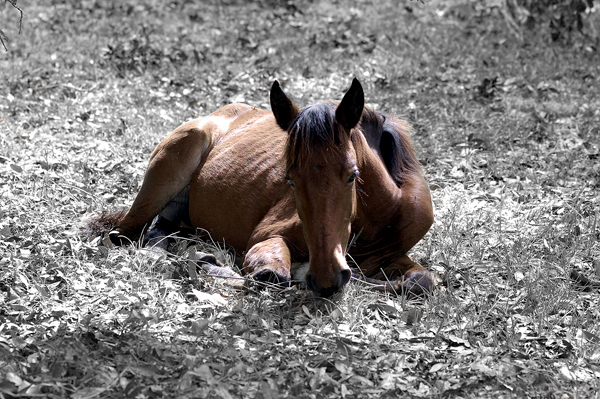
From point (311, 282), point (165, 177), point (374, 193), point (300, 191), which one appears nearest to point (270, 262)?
point (311, 282)

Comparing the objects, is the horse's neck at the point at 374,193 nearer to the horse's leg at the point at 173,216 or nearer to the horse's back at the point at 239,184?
the horse's back at the point at 239,184

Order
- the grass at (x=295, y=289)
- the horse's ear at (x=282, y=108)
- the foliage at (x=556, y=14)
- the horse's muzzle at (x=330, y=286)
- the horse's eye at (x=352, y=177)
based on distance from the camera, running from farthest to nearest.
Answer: the foliage at (x=556, y=14) → the horse's ear at (x=282, y=108) → the horse's eye at (x=352, y=177) → the horse's muzzle at (x=330, y=286) → the grass at (x=295, y=289)

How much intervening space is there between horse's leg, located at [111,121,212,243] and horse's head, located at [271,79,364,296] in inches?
62.8

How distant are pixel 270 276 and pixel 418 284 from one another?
0.93 meters

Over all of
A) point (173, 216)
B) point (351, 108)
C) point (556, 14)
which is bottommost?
point (173, 216)

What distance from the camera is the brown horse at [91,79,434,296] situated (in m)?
3.82

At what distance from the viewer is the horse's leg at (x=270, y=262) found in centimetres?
414

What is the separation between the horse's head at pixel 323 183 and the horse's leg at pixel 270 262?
36 cm

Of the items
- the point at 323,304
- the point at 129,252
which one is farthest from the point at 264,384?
the point at 129,252

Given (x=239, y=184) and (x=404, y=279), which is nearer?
(x=404, y=279)

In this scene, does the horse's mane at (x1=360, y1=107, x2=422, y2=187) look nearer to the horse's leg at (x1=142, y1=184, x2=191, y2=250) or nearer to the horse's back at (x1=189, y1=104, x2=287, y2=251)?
the horse's back at (x1=189, y1=104, x2=287, y2=251)

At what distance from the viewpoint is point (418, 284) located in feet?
13.7

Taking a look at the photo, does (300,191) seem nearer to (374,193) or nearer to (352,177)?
(352,177)

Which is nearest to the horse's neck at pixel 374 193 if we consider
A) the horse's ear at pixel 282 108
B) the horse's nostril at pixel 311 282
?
the horse's ear at pixel 282 108
